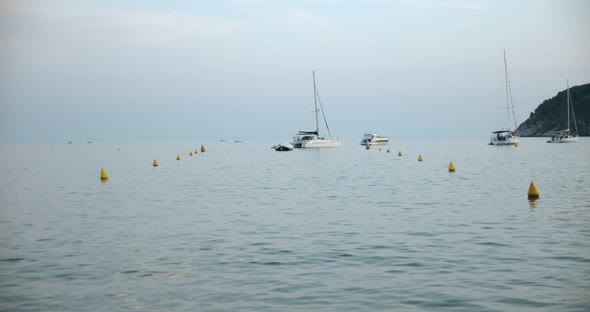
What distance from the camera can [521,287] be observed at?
465 inches

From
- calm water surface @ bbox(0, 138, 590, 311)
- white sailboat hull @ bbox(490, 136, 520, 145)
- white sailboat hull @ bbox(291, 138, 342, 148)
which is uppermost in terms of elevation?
white sailboat hull @ bbox(291, 138, 342, 148)

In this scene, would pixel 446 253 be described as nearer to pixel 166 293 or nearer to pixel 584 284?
pixel 584 284

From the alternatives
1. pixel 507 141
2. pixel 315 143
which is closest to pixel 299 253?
pixel 315 143

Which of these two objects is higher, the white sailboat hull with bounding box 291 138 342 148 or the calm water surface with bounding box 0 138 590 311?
the white sailboat hull with bounding box 291 138 342 148

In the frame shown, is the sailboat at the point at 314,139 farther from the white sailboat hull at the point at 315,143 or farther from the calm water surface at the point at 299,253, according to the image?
the calm water surface at the point at 299,253

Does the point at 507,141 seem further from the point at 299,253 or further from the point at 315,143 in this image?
the point at 299,253

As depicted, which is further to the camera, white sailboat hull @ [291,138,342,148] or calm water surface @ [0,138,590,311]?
Result: white sailboat hull @ [291,138,342,148]

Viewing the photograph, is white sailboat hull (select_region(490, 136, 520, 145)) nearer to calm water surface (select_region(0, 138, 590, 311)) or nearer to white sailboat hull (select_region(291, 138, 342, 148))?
white sailboat hull (select_region(291, 138, 342, 148))

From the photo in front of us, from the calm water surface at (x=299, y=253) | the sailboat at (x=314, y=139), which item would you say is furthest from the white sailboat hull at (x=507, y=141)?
the calm water surface at (x=299, y=253)

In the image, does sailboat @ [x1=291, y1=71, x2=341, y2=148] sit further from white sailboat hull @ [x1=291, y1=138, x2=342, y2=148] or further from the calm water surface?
the calm water surface

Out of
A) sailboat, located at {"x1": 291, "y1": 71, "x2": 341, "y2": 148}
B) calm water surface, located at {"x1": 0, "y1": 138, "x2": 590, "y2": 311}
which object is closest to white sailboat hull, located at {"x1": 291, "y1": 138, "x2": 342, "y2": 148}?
sailboat, located at {"x1": 291, "y1": 71, "x2": 341, "y2": 148}

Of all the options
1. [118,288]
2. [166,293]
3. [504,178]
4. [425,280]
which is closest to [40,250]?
[118,288]

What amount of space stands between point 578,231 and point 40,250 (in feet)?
54.9

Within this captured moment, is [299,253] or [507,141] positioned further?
[507,141]
